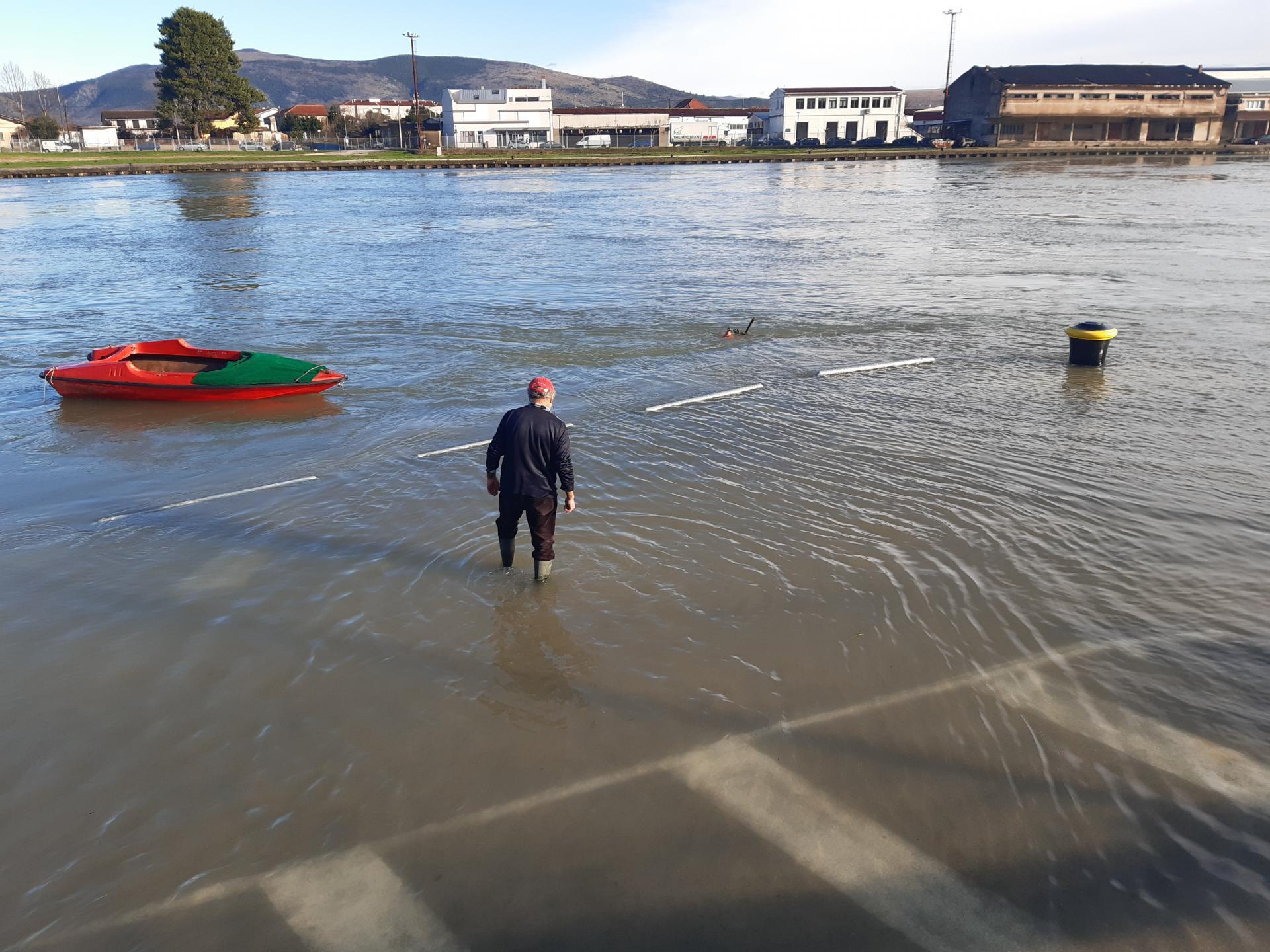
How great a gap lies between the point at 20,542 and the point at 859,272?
21999 millimetres

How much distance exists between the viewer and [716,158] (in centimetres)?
10506

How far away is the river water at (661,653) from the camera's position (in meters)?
4.41

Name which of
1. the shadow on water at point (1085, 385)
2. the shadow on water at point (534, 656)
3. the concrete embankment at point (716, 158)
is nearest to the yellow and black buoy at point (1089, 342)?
the shadow on water at point (1085, 385)

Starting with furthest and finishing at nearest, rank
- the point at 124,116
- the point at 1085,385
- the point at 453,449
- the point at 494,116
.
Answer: the point at 124,116 → the point at 494,116 → the point at 1085,385 → the point at 453,449

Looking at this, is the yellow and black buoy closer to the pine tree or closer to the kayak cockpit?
the kayak cockpit

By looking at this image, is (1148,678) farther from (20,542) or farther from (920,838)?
(20,542)

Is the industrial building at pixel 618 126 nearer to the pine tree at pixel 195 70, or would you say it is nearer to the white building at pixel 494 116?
the white building at pixel 494 116

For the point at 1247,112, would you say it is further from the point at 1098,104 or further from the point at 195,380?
the point at 195,380

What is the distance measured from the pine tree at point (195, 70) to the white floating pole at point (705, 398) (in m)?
118

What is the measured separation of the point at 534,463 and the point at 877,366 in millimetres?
9255

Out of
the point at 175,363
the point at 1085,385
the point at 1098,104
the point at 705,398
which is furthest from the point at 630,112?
the point at 705,398

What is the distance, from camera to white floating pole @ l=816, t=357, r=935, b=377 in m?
14.2

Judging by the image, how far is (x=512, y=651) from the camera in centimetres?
653


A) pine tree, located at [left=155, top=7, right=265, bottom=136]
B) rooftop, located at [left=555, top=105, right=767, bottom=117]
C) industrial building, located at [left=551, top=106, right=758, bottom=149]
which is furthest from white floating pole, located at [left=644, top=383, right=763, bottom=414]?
rooftop, located at [left=555, top=105, right=767, bottom=117]
